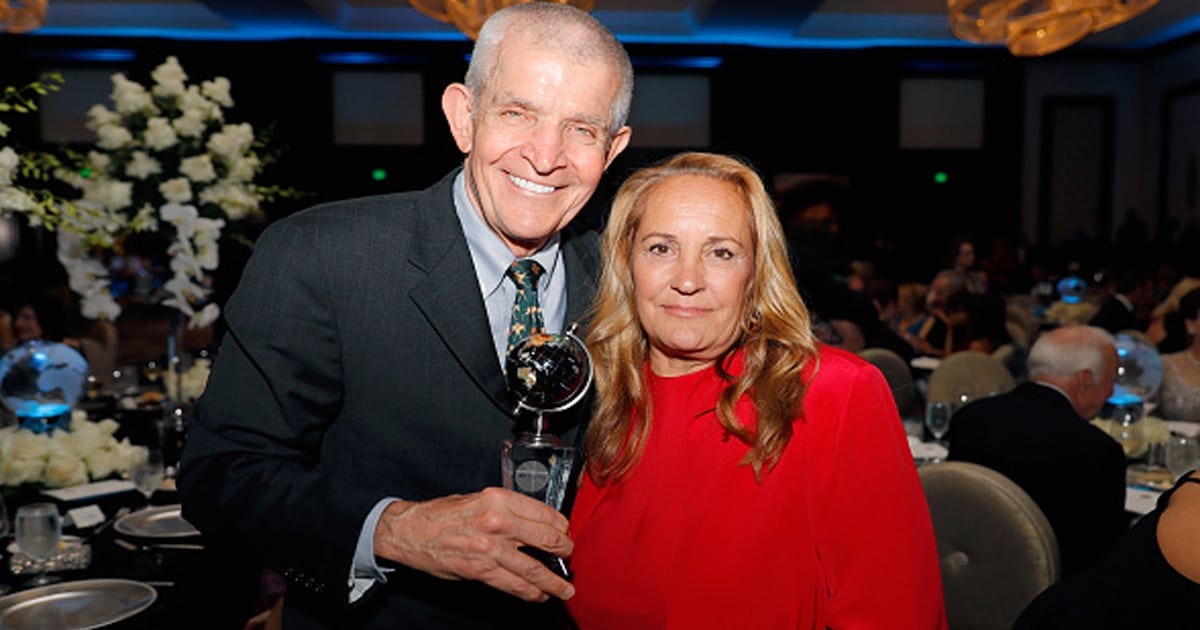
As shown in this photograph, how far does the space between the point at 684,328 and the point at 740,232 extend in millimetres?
189

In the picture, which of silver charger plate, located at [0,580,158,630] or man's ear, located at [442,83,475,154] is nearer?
man's ear, located at [442,83,475,154]

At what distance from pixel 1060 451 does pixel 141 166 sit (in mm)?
3517

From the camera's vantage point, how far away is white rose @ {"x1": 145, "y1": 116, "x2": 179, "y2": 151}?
3986 mm

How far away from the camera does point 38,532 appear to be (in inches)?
95.9

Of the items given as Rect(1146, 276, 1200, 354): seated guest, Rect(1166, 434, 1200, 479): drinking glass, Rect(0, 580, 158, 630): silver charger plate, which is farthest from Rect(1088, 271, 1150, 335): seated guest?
Rect(0, 580, 158, 630): silver charger plate

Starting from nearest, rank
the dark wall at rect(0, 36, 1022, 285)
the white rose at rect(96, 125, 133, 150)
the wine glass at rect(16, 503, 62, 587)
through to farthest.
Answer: the wine glass at rect(16, 503, 62, 587), the white rose at rect(96, 125, 133, 150), the dark wall at rect(0, 36, 1022, 285)

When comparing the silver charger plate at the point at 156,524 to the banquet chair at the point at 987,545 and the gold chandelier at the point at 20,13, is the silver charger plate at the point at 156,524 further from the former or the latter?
the gold chandelier at the point at 20,13

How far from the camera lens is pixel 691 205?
170 centimetres

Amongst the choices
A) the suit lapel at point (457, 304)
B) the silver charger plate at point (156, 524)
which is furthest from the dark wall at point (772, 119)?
the suit lapel at point (457, 304)

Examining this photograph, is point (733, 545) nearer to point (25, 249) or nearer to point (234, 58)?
point (234, 58)

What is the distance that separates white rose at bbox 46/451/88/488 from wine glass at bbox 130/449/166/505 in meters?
0.23

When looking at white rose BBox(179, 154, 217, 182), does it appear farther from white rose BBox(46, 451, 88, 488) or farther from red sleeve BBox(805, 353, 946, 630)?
red sleeve BBox(805, 353, 946, 630)

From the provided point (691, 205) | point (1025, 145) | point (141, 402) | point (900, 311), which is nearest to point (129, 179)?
point (141, 402)

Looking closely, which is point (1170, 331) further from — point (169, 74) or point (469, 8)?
point (169, 74)
